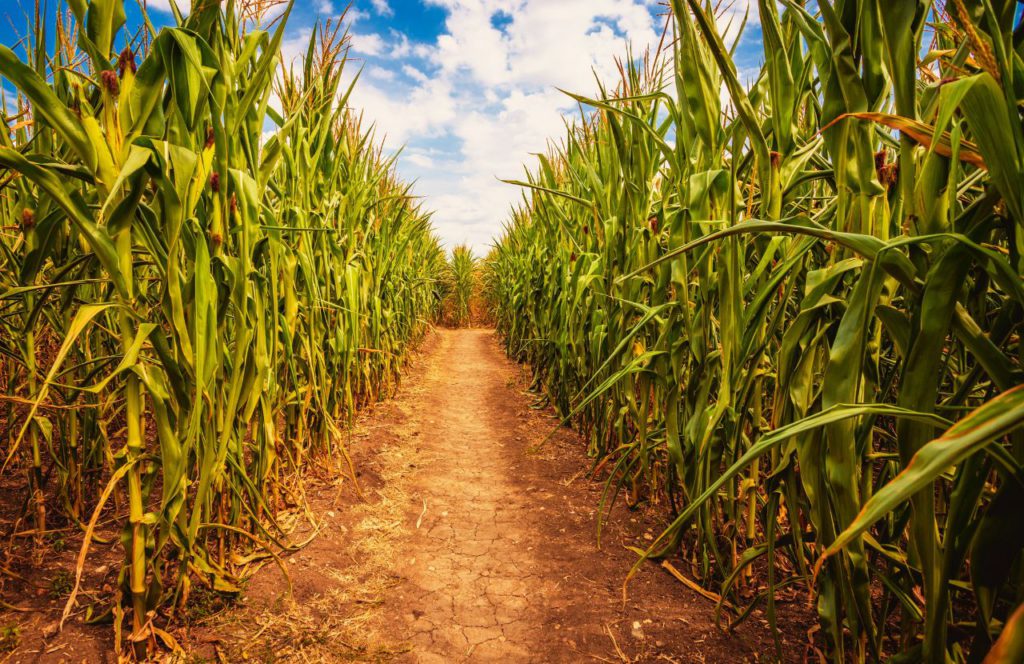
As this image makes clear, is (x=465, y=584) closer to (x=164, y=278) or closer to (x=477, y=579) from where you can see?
(x=477, y=579)

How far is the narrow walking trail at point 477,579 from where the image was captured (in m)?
1.30

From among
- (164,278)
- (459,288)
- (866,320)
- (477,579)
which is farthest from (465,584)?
(459,288)

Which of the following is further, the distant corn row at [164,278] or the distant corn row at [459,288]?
the distant corn row at [459,288]

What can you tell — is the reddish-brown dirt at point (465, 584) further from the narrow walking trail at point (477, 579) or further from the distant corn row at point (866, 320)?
the distant corn row at point (866, 320)

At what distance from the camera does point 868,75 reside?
0.71 meters

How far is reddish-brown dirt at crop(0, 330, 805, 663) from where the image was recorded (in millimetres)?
1265

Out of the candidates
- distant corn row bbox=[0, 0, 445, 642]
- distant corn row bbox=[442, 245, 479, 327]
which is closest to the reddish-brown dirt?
distant corn row bbox=[0, 0, 445, 642]

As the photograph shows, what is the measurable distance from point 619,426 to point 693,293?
0.70 m

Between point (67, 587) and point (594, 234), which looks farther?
point (594, 234)

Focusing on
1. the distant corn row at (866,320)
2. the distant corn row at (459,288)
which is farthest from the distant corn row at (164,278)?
the distant corn row at (459,288)

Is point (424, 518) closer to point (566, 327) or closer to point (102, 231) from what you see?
point (566, 327)

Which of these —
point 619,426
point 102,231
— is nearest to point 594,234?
point 619,426

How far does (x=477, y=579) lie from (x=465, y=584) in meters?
0.05

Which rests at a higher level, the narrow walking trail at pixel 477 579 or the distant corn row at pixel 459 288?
the distant corn row at pixel 459 288
